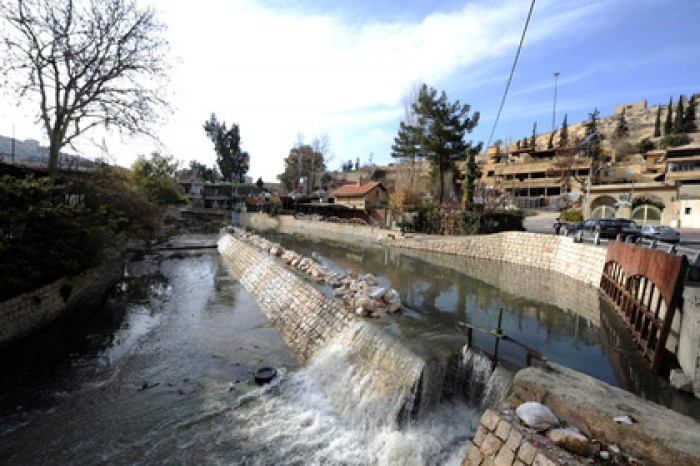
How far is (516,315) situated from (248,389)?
9508 millimetres

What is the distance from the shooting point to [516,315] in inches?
471

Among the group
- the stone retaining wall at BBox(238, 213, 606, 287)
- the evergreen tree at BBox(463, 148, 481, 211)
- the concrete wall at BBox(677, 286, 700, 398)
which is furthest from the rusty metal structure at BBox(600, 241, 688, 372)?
the evergreen tree at BBox(463, 148, 481, 211)

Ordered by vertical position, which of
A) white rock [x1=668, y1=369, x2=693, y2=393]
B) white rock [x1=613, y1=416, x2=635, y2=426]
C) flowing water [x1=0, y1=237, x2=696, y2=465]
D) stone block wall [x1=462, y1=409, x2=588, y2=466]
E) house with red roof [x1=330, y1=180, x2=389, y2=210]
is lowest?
flowing water [x1=0, y1=237, x2=696, y2=465]

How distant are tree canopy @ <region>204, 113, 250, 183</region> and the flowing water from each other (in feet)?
202

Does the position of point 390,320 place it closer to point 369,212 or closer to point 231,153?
point 369,212

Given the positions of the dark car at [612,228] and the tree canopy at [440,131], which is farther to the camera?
the tree canopy at [440,131]

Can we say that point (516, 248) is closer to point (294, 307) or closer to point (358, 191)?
point (294, 307)

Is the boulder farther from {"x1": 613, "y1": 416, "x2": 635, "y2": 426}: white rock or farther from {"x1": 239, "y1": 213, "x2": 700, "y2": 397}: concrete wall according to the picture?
{"x1": 239, "y1": 213, "x2": 700, "y2": 397}: concrete wall

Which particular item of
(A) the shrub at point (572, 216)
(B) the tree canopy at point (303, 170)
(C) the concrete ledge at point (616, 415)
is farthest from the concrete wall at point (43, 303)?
(B) the tree canopy at point (303, 170)

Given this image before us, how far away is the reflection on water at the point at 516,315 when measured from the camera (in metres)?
7.56

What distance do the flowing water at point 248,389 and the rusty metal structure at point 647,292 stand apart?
2.61 ft

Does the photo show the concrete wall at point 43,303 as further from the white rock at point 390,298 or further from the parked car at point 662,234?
the parked car at point 662,234

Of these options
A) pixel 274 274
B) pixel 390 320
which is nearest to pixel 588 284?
pixel 390 320

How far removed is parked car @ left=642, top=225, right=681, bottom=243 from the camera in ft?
58.5
